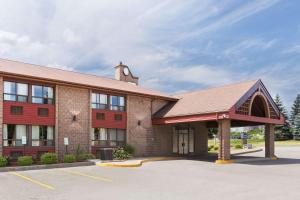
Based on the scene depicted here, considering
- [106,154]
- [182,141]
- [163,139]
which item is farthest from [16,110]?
[182,141]

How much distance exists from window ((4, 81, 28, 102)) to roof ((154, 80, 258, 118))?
11.3 meters

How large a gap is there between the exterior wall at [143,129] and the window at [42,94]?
22.3 feet

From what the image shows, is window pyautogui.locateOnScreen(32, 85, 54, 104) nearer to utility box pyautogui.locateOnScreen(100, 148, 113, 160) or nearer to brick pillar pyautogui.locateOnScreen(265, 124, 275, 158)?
utility box pyautogui.locateOnScreen(100, 148, 113, 160)

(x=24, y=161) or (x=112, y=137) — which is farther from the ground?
(x=112, y=137)

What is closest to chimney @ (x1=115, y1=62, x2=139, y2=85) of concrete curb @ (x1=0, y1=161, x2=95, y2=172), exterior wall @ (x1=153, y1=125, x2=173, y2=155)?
exterior wall @ (x1=153, y1=125, x2=173, y2=155)

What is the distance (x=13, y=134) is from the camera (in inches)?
851

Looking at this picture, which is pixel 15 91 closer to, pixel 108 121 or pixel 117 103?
pixel 108 121

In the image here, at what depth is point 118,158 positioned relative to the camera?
79.6 feet

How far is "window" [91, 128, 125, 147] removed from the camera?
2586cm

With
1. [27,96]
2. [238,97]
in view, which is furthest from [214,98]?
[27,96]

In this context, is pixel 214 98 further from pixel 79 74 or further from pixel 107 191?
pixel 107 191

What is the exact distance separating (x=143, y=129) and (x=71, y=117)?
701 cm

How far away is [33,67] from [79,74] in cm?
433

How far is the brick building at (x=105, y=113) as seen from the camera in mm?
21875
